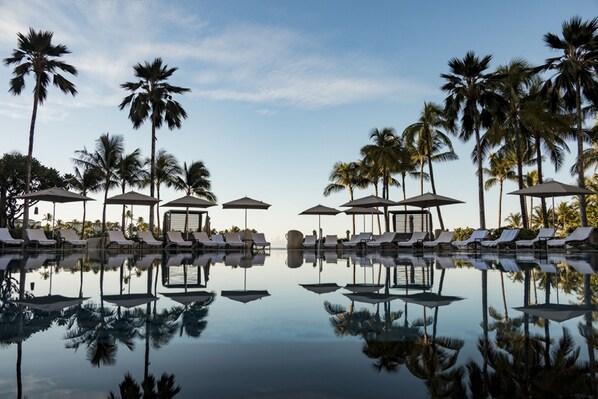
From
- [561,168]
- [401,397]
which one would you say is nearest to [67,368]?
[401,397]

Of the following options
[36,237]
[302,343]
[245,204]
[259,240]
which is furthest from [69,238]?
[302,343]

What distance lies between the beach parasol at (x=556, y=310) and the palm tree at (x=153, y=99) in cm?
2334

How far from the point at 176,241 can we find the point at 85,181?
18.2 meters

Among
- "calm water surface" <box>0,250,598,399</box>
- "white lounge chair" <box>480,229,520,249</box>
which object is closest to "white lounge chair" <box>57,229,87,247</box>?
"calm water surface" <box>0,250,598,399</box>

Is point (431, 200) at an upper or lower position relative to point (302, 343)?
upper

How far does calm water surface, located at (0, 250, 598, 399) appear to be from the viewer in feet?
6.99

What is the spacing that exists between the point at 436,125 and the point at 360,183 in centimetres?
1194

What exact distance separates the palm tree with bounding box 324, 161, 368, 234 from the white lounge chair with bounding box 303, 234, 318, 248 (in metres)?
16.8

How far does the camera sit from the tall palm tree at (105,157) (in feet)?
110

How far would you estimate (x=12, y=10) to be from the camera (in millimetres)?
18312

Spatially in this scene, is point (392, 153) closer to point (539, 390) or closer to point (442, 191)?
point (442, 191)

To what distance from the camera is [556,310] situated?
13.3 ft

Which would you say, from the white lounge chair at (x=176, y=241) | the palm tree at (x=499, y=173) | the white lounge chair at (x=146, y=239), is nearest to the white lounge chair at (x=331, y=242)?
the white lounge chair at (x=176, y=241)

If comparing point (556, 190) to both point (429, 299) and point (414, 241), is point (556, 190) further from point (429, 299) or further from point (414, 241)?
point (429, 299)
